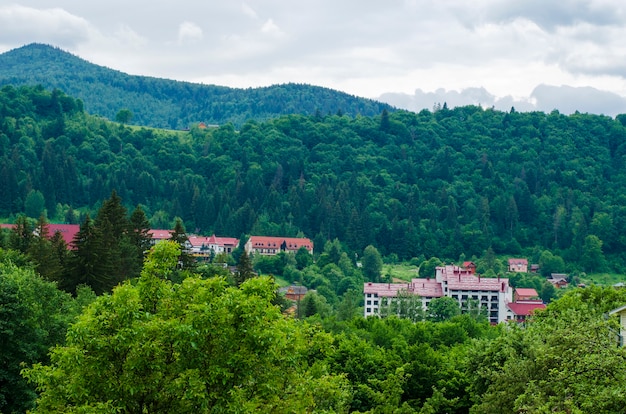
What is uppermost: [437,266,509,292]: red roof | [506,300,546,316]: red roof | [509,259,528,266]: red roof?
[437,266,509,292]: red roof

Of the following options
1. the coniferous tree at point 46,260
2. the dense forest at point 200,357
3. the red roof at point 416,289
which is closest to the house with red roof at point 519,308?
the red roof at point 416,289

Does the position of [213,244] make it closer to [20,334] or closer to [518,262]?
[518,262]

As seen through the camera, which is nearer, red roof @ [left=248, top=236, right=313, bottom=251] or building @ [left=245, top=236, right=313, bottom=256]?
building @ [left=245, top=236, right=313, bottom=256]

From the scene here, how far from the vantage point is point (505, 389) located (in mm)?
30641

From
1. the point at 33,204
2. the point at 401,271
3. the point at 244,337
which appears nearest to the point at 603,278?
the point at 401,271

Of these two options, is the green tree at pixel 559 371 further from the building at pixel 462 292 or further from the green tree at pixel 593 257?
the green tree at pixel 593 257

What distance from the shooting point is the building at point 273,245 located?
14625 cm

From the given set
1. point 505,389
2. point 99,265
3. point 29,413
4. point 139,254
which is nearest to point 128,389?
point 29,413

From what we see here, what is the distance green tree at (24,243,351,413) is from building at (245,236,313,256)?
125396 mm

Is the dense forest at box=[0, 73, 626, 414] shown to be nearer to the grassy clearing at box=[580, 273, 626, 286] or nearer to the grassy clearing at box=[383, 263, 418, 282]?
the grassy clearing at box=[383, 263, 418, 282]

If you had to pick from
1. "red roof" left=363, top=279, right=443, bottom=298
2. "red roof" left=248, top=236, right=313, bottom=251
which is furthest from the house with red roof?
"red roof" left=248, top=236, right=313, bottom=251

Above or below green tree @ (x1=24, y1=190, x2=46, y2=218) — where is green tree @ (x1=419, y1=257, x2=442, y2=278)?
below

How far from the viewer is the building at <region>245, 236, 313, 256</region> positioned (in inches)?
5758

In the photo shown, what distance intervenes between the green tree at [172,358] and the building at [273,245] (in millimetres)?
125396
